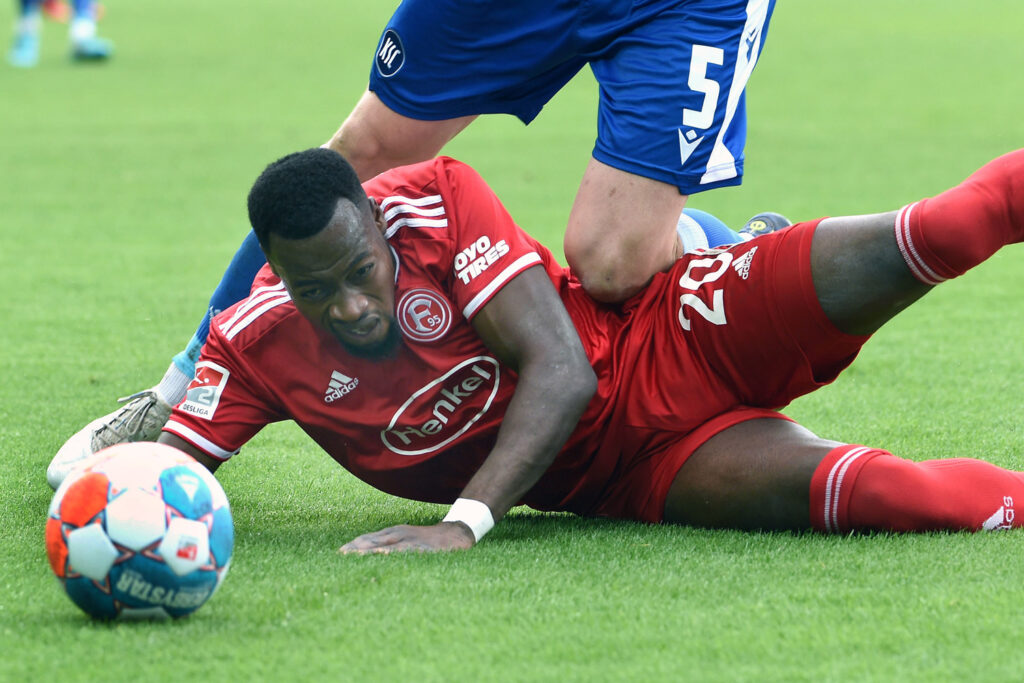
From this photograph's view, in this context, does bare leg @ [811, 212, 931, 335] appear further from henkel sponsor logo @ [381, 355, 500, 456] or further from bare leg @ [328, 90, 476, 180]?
bare leg @ [328, 90, 476, 180]

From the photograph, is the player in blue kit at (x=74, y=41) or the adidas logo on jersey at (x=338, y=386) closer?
the adidas logo on jersey at (x=338, y=386)

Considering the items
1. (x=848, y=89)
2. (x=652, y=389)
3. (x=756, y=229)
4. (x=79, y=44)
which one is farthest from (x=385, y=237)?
(x=79, y=44)

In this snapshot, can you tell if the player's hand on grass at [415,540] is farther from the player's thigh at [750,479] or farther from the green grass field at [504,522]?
the player's thigh at [750,479]

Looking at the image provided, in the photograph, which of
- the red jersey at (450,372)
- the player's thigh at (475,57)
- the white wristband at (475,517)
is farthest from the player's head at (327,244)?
the player's thigh at (475,57)

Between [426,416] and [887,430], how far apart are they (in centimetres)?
188

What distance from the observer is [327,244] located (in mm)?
3342

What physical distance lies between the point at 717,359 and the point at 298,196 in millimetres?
1206

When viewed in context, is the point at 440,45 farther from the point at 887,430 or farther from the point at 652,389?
the point at 887,430

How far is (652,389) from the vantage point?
376cm

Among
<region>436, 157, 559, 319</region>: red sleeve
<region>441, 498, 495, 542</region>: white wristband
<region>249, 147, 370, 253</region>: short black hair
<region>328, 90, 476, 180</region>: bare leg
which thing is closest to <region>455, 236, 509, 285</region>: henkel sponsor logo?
<region>436, 157, 559, 319</region>: red sleeve

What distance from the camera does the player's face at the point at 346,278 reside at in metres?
3.36

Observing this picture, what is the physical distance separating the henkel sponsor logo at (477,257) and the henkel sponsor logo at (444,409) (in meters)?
0.23

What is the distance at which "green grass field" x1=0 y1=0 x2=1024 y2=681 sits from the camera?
2.69 metres

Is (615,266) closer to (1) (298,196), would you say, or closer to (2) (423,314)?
(2) (423,314)
